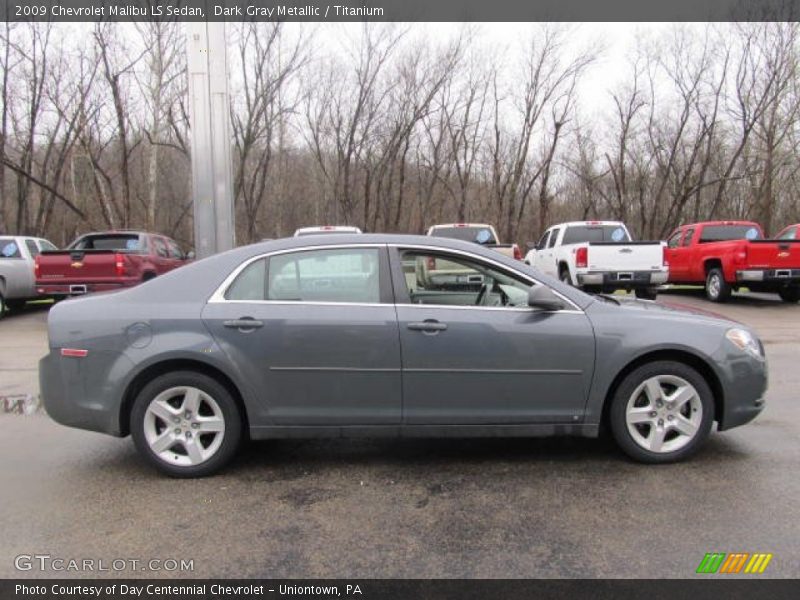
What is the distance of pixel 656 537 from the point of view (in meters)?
3.05

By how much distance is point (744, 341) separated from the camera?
13.2ft

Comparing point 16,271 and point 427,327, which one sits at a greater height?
point 16,271

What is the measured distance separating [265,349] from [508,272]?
173 cm

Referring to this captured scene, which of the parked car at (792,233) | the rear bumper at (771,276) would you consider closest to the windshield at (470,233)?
the rear bumper at (771,276)

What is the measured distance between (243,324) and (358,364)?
0.79 m

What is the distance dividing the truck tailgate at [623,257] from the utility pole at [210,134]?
7.14 m

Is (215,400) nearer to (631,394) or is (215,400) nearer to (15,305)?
(631,394)

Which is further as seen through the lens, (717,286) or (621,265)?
(717,286)

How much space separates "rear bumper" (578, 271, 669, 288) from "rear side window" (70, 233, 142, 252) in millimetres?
9449

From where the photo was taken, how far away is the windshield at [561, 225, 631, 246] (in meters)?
13.7

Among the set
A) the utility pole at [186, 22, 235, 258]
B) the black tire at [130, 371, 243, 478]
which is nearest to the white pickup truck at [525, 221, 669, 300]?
the utility pole at [186, 22, 235, 258]

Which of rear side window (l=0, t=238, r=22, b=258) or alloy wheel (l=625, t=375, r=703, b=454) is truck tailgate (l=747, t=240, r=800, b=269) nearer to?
alloy wheel (l=625, t=375, r=703, b=454)

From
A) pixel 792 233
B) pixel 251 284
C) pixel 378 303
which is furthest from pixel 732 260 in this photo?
pixel 251 284

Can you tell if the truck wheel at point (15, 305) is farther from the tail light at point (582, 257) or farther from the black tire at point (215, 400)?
the tail light at point (582, 257)
